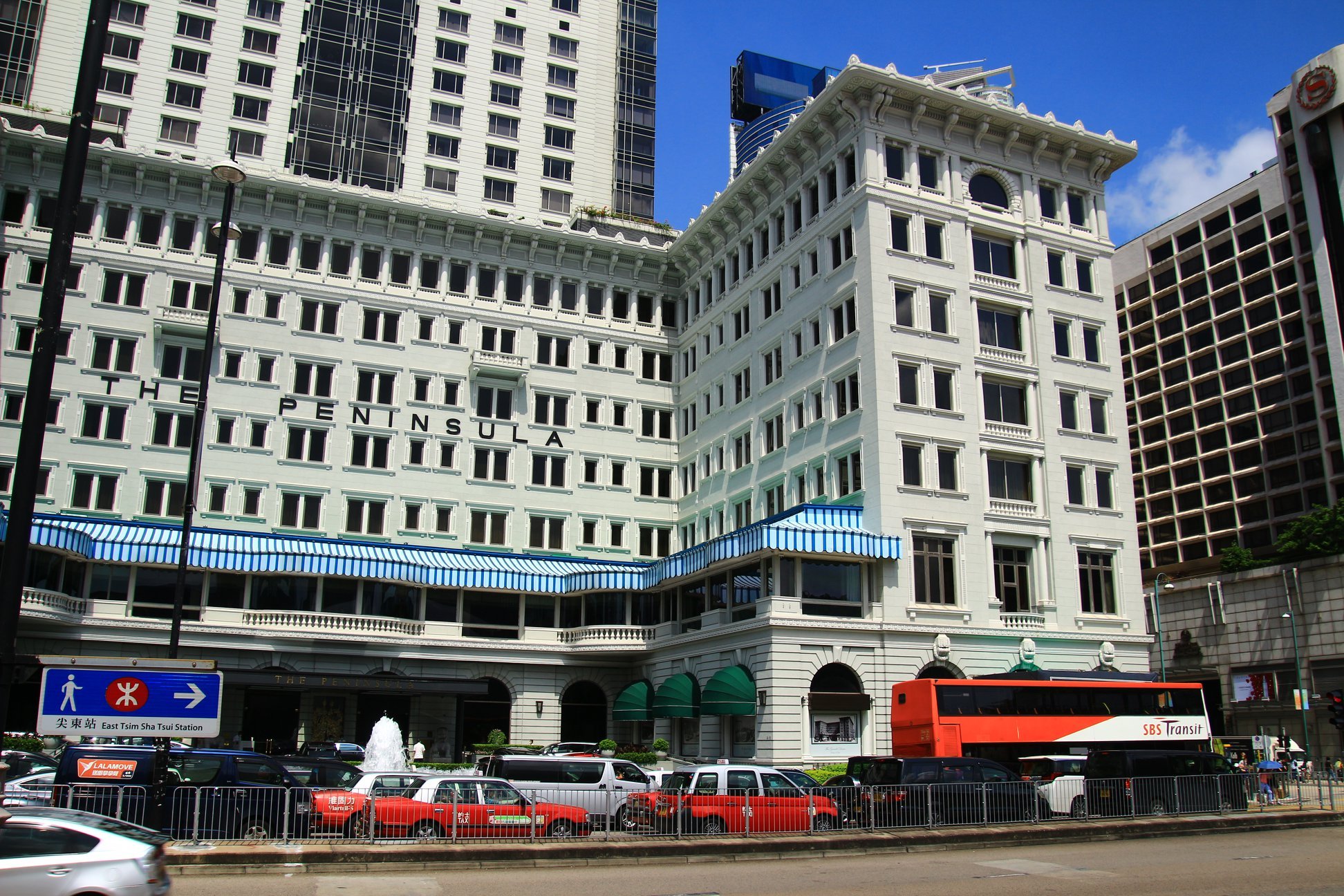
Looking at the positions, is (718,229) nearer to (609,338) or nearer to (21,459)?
(609,338)

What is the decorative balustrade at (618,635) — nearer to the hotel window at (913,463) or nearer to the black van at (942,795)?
the hotel window at (913,463)

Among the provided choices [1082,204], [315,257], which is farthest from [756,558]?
[315,257]

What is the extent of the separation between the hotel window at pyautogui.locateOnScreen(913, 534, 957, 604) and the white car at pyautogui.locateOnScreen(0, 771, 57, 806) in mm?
32445

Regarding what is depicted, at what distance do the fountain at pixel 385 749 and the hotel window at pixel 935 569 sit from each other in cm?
2196

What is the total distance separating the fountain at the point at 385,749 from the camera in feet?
132

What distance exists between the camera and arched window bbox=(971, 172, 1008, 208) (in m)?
52.8

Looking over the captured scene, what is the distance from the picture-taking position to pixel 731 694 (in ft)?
144

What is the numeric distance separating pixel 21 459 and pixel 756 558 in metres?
36.0

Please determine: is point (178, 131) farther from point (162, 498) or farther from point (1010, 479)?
point (1010, 479)

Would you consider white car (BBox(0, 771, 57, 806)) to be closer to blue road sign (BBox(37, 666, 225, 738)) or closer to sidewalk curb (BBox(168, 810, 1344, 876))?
blue road sign (BBox(37, 666, 225, 738))

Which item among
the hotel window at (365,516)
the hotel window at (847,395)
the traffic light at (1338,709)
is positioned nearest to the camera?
the traffic light at (1338,709)

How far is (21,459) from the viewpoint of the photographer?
11117 millimetres

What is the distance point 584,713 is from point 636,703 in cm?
591

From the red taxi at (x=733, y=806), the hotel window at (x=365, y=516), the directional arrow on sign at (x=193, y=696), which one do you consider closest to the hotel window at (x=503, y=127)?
the hotel window at (x=365, y=516)
